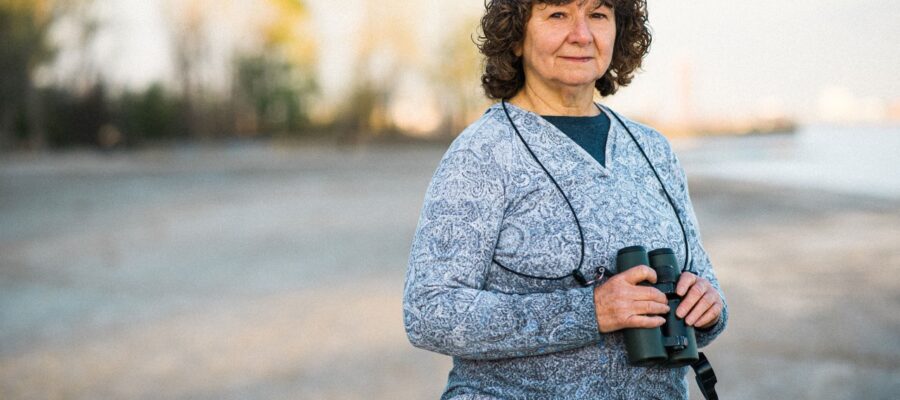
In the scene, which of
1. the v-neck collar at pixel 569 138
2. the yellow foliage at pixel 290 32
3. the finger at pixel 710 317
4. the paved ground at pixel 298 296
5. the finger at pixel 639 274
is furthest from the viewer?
the yellow foliage at pixel 290 32

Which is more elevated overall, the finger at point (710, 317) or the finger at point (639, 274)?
the finger at point (639, 274)

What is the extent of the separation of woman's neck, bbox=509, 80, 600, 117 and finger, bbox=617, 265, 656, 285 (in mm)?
499

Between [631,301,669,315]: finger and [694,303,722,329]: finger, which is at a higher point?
[631,301,669,315]: finger

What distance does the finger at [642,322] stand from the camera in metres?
1.80

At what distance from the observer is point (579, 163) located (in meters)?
2.01

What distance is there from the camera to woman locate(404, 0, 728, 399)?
6.03 feet

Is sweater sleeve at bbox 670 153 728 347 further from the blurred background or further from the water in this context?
the water

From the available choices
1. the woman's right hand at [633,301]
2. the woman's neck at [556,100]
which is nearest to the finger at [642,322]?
the woman's right hand at [633,301]

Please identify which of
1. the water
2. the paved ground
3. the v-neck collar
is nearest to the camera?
the v-neck collar

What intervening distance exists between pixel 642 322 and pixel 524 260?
287mm

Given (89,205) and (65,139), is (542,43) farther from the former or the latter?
(65,139)

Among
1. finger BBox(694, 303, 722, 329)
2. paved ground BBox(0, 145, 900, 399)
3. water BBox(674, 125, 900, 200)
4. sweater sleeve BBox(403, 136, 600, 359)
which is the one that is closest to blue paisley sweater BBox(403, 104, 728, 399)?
sweater sleeve BBox(403, 136, 600, 359)

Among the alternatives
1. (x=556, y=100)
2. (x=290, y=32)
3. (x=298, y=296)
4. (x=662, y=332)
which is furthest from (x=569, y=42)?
(x=290, y=32)

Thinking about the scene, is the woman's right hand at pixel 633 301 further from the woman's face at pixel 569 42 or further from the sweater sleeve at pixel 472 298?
the woman's face at pixel 569 42
